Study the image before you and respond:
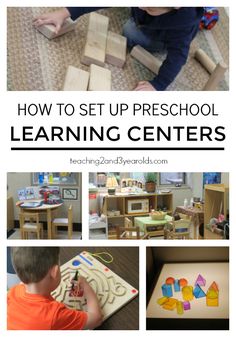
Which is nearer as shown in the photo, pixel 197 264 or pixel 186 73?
pixel 197 264

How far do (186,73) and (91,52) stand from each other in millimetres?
231

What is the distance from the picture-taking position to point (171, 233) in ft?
2.59

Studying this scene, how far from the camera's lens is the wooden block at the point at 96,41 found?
2.83 ft

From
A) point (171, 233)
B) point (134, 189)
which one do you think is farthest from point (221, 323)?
point (134, 189)

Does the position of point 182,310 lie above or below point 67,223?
below

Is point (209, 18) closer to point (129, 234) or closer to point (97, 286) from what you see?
point (129, 234)

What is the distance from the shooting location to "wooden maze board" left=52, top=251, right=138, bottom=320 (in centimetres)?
79

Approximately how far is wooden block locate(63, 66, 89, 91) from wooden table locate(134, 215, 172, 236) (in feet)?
0.99

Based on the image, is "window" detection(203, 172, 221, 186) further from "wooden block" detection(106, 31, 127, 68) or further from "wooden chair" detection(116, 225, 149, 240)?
"wooden block" detection(106, 31, 127, 68)

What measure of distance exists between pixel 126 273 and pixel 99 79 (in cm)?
42

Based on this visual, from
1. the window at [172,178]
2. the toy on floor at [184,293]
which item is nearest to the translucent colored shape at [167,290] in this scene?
the toy on floor at [184,293]

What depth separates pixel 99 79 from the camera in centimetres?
83

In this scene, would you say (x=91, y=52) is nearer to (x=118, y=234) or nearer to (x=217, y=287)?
(x=118, y=234)
